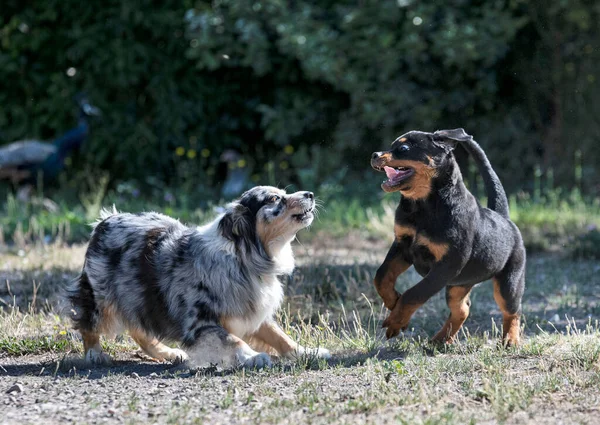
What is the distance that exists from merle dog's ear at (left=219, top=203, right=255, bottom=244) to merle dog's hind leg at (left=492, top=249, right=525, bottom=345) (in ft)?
5.33

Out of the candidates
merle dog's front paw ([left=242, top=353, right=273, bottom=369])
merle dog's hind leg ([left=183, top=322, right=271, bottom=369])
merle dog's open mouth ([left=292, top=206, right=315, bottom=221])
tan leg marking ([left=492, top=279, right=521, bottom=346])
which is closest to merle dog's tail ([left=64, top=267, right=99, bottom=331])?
merle dog's hind leg ([left=183, top=322, right=271, bottom=369])

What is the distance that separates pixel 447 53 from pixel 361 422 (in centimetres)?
918

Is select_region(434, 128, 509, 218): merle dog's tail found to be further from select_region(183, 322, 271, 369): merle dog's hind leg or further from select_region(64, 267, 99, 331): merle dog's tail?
select_region(64, 267, 99, 331): merle dog's tail

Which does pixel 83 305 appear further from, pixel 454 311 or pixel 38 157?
pixel 38 157

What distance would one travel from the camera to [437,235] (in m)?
5.39

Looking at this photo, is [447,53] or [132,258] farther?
[447,53]

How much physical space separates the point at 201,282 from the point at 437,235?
147 cm

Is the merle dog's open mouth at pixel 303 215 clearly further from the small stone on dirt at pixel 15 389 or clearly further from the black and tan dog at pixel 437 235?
the small stone on dirt at pixel 15 389

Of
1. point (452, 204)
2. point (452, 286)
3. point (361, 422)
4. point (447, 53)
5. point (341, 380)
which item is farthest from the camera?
point (447, 53)

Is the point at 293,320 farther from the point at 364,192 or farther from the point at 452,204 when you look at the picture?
the point at 364,192

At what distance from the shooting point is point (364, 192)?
1309 cm

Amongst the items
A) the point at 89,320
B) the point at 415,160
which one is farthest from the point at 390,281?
the point at 89,320

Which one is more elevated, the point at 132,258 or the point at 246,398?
the point at 132,258

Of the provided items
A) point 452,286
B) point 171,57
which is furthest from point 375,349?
point 171,57
